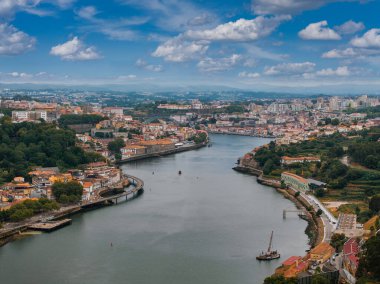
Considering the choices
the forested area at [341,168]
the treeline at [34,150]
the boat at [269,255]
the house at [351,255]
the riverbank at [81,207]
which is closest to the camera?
the house at [351,255]

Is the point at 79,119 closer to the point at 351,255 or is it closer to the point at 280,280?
the point at 351,255

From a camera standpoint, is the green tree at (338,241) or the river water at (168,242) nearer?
the river water at (168,242)

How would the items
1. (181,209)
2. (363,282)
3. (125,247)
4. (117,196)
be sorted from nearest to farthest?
(363,282)
(125,247)
(181,209)
(117,196)

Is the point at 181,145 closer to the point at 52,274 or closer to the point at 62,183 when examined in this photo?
the point at 62,183

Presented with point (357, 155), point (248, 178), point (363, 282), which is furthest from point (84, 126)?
point (363, 282)

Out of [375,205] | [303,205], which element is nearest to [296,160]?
[303,205]

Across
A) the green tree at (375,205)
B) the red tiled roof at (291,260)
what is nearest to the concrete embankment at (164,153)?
the green tree at (375,205)

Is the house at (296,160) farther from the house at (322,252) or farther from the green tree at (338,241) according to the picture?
the house at (322,252)
